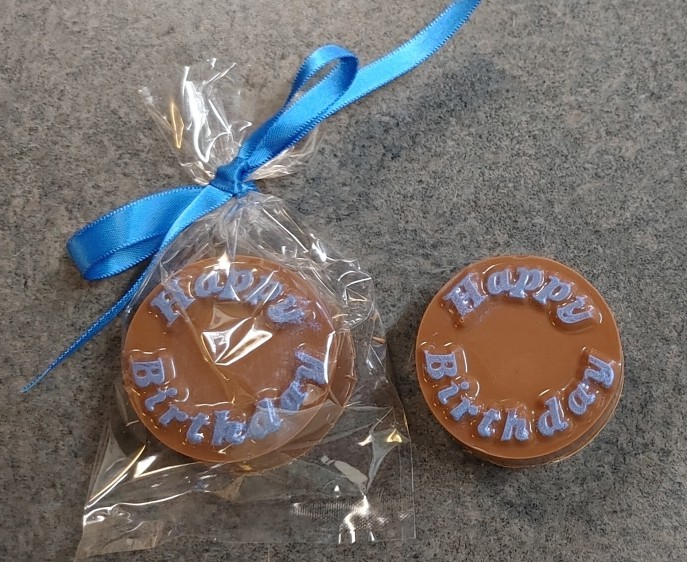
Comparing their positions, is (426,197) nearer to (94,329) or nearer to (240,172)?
(240,172)

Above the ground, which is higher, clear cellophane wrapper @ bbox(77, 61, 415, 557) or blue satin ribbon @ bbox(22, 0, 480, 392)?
blue satin ribbon @ bbox(22, 0, 480, 392)

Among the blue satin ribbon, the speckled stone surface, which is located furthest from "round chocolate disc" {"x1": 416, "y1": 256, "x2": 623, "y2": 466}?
the blue satin ribbon

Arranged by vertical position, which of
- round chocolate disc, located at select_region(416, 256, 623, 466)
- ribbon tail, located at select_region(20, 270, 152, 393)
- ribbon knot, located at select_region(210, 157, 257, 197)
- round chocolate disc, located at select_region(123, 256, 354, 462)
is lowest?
round chocolate disc, located at select_region(416, 256, 623, 466)

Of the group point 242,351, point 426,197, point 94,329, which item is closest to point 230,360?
point 242,351

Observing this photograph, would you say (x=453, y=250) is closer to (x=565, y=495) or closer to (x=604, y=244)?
(x=604, y=244)

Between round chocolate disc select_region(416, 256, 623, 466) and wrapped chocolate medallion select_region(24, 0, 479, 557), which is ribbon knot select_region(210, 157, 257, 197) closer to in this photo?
wrapped chocolate medallion select_region(24, 0, 479, 557)
